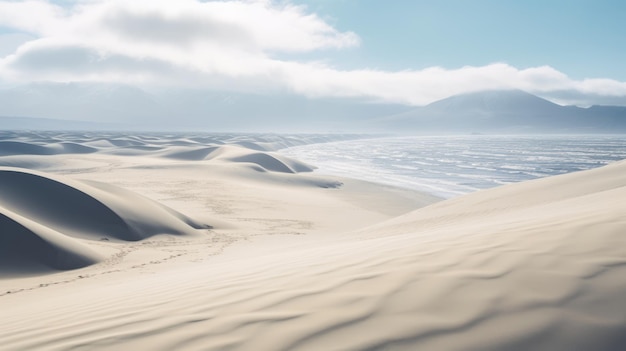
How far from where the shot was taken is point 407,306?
101 inches

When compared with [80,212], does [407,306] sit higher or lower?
higher

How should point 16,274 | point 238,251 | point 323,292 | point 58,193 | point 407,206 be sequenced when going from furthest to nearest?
point 407,206
point 58,193
point 238,251
point 16,274
point 323,292

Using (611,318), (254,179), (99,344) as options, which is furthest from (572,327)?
(254,179)

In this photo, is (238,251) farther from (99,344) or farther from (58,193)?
(99,344)

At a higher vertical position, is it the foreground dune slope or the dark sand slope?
the foreground dune slope

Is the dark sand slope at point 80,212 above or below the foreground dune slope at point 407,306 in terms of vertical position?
below

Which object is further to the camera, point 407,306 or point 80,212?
point 80,212

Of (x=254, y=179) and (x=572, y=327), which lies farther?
(x=254, y=179)

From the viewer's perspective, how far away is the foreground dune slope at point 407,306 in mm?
2223

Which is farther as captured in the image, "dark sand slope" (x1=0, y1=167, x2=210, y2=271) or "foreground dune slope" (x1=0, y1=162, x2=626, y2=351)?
"dark sand slope" (x1=0, y1=167, x2=210, y2=271)

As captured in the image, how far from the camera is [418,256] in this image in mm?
3691

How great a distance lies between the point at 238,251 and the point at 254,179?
78.1 ft

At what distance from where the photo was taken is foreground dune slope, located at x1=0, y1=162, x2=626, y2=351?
2.22 metres

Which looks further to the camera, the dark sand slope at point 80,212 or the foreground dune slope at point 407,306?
the dark sand slope at point 80,212
